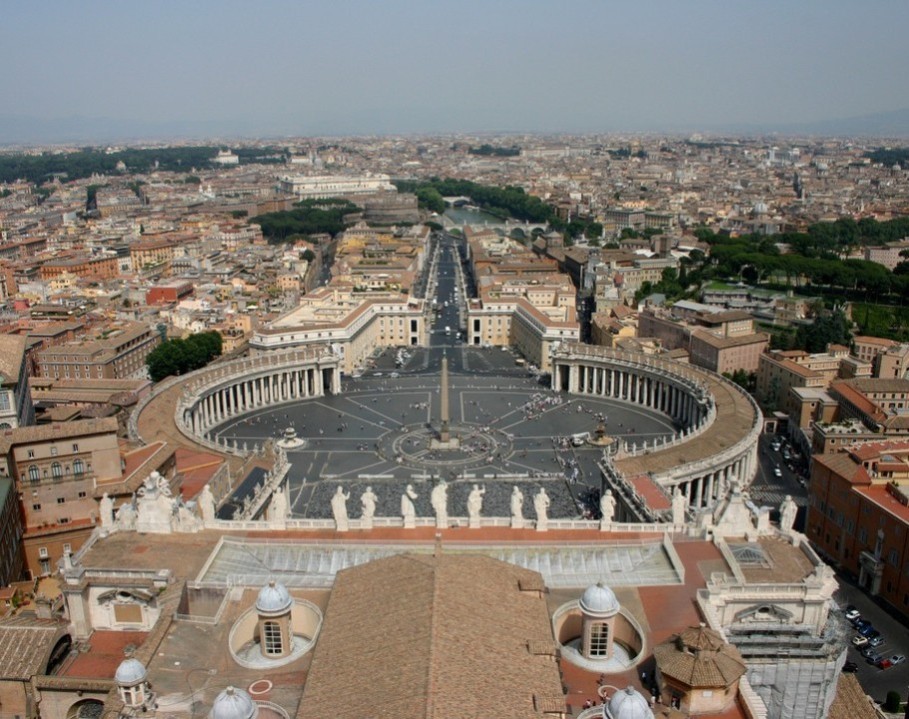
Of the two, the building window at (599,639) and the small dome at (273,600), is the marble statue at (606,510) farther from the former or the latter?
the small dome at (273,600)

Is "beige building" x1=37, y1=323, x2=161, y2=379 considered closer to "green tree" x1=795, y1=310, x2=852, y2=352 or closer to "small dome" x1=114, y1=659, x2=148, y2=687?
"small dome" x1=114, y1=659, x2=148, y2=687

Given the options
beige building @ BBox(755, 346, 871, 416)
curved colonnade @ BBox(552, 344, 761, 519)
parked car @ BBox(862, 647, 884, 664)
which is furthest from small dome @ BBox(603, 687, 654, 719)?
beige building @ BBox(755, 346, 871, 416)

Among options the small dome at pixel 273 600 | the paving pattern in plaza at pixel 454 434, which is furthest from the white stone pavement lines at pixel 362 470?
the small dome at pixel 273 600

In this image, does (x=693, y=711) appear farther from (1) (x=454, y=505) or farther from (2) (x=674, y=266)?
(2) (x=674, y=266)

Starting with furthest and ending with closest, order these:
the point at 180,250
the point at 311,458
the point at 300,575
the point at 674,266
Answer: the point at 180,250 → the point at 674,266 → the point at 311,458 → the point at 300,575

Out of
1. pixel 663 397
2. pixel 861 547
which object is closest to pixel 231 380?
pixel 663 397
